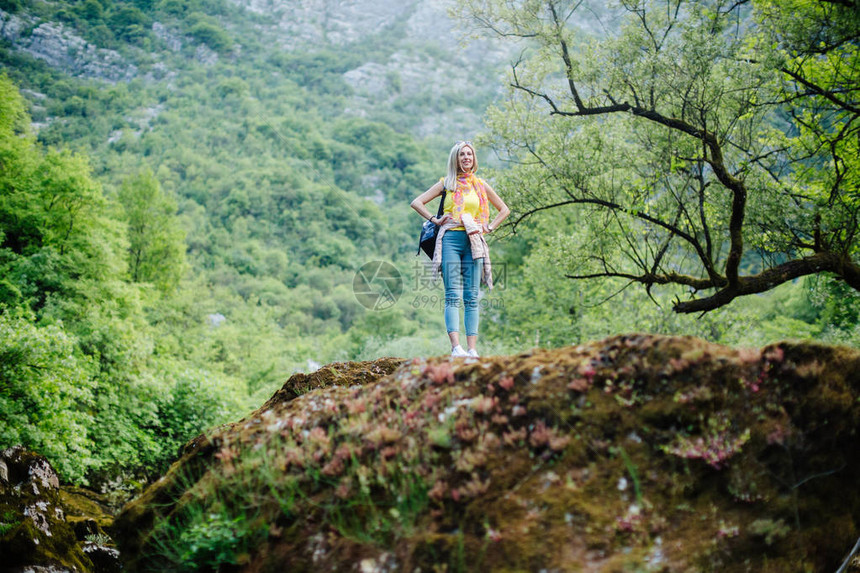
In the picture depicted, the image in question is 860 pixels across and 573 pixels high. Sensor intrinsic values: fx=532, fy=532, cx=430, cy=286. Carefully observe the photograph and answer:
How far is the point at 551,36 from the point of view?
12094 millimetres

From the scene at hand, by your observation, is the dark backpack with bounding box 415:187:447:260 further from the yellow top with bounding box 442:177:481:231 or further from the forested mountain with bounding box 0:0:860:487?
the forested mountain with bounding box 0:0:860:487

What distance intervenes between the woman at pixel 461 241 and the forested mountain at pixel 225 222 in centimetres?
387

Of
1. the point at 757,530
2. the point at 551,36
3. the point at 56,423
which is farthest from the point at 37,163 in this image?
the point at 757,530

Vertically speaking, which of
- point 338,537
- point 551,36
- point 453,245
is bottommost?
point 338,537

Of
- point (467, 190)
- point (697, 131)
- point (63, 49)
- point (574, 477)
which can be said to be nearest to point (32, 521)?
point (467, 190)

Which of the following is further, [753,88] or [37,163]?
[37,163]

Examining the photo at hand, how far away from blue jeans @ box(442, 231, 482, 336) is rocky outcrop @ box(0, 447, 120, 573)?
643 centimetres

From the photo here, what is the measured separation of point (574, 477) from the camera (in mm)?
3359

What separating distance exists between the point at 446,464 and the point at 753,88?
853 cm

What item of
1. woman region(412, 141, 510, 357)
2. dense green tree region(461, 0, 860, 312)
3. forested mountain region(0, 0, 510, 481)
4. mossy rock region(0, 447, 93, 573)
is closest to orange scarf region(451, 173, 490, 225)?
woman region(412, 141, 510, 357)

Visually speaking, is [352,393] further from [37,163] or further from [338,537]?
[37,163]

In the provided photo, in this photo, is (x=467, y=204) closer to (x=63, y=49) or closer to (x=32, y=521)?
(x=32, y=521)

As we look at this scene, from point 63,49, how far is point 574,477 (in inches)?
5443

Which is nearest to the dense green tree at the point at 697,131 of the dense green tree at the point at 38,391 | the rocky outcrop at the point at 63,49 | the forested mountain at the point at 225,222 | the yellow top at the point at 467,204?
the forested mountain at the point at 225,222
